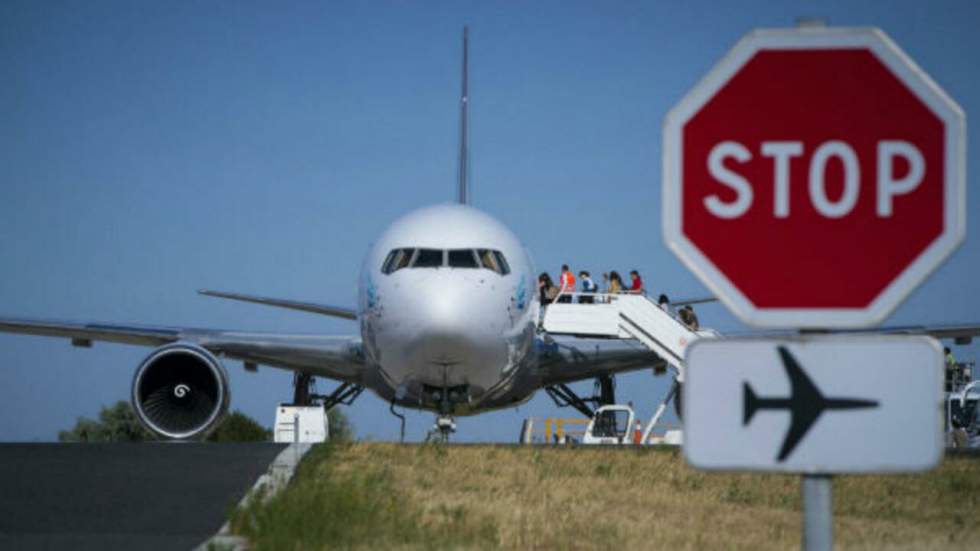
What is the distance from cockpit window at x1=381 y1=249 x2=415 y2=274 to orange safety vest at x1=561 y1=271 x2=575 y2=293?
7390 mm

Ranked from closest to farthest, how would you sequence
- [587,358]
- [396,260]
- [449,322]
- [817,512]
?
[817,512]
[449,322]
[396,260]
[587,358]

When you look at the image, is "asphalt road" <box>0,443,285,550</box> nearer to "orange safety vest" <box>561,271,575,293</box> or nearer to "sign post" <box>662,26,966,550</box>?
→ "sign post" <box>662,26,966,550</box>

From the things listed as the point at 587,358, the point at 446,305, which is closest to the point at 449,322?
the point at 446,305

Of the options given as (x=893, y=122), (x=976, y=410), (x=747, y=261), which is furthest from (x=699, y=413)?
(x=976, y=410)

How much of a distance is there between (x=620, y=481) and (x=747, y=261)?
8095 millimetres

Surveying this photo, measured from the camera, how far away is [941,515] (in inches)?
393

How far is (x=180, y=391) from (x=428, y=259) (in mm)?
4682

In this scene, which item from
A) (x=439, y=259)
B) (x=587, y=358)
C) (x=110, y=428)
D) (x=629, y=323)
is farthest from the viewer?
(x=110, y=428)

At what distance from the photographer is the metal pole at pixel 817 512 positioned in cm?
284

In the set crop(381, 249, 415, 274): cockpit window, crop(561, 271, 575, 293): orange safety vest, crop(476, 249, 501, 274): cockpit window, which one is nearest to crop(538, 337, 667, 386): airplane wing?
crop(561, 271, 575, 293): orange safety vest

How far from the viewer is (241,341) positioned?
74.9ft

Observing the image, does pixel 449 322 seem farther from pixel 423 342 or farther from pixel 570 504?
pixel 570 504

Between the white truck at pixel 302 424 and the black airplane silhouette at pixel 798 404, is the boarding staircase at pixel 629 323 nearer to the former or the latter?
the white truck at pixel 302 424

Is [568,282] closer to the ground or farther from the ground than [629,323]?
farther from the ground
